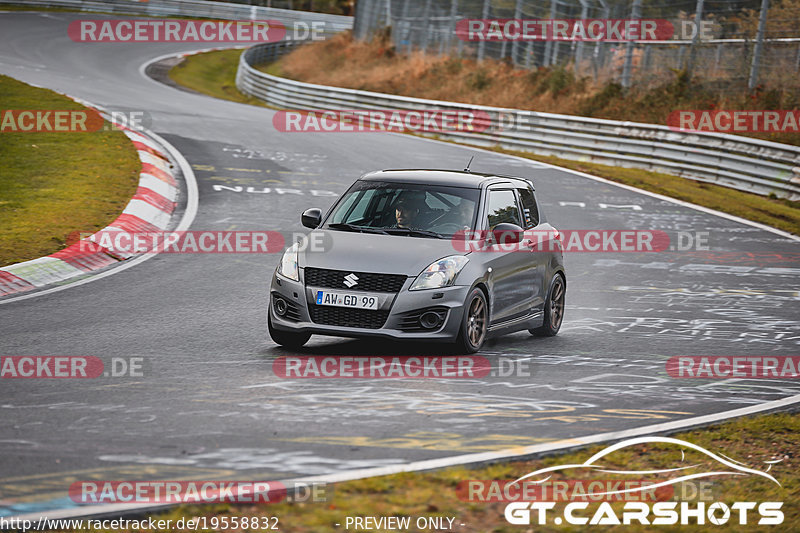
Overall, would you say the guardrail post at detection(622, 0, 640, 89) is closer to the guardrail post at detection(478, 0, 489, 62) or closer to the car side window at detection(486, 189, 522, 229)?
the guardrail post at detection(478, 0, 489, 62)

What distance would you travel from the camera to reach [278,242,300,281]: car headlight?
375 inches

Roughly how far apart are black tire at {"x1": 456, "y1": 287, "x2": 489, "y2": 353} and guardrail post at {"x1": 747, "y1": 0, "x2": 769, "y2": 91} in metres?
19.1

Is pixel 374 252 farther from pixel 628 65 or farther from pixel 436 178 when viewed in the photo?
pixel 628 65

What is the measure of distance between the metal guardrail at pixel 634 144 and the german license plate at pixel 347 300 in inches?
610

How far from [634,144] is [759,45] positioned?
3786 millimetres

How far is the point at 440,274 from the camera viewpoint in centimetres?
939

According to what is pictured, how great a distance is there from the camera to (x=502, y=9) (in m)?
36.4

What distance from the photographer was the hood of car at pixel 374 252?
9305 millimetres

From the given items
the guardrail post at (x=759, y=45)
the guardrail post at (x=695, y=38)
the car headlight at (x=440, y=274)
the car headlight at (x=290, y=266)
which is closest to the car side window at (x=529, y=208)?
the car headlight at (x=440, y=274)

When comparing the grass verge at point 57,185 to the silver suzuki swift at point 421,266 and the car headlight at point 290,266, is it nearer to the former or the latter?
the car headlight at point 290,266

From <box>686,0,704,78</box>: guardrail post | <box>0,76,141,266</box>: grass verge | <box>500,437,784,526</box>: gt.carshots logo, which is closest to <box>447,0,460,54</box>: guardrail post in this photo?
<box>686,0,704,78</box>: guardrail post

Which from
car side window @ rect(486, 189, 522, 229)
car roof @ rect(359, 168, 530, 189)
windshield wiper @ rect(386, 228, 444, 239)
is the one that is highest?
car roof @ rect(359, 168, 530, 189)

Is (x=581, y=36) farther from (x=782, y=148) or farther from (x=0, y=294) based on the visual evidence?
(x=0, y=294)

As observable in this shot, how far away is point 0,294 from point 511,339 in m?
5.24
